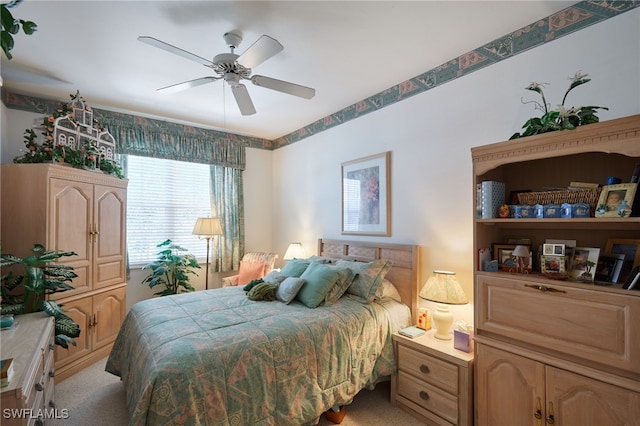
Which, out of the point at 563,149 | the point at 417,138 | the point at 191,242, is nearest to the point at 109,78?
the point at 191,242

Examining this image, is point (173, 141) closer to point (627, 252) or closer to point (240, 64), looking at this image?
point (240, 64)

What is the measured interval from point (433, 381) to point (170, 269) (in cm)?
325

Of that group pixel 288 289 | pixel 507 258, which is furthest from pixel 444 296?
pixel 288 289

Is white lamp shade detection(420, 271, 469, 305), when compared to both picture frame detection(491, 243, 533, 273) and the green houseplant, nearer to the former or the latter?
picture frame detection(491, 243, 533, 273)

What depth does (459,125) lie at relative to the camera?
2.58 metres

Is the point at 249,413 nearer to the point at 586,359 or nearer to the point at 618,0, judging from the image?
the point at 586,359

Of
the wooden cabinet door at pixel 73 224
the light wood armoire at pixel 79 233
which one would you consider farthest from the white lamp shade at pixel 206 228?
the wooden cabinet door at pixel 73 224

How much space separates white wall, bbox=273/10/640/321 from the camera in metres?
1.85

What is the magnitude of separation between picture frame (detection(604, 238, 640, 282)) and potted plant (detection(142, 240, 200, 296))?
4125mm

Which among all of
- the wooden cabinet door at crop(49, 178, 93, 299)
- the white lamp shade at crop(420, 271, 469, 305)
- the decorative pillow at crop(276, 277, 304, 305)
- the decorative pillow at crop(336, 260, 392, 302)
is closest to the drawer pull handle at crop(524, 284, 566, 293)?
the white lamp shade at crop(420, 271, 469, 305)

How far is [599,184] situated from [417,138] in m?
1.44

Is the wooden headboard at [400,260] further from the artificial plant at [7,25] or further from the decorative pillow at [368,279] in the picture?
the artificial plant at [7,25]

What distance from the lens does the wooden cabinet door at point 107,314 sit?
3172 millimetres

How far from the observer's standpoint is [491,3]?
193cm
